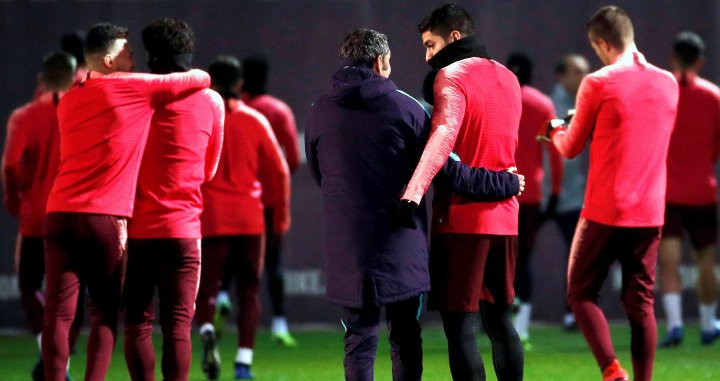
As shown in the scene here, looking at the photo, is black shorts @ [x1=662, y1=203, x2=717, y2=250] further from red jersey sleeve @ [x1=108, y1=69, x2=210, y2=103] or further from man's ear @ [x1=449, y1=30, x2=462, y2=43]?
red jersey sleeve @ [x1=108, y1=69, x2=210, y2=103]

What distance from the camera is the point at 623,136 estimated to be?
684cm

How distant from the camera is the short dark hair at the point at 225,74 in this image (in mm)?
8555

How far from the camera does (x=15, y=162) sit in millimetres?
8734

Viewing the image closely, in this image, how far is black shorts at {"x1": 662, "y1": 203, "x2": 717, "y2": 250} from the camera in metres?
10.2

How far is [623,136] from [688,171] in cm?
351

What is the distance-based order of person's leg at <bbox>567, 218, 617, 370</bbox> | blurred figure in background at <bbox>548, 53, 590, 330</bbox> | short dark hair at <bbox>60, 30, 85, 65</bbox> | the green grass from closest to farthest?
person's leg at <bbox>567, 218, 617, 370</bbox> < the green grass < short dark hair at <bbox>60, 30, 85, 65</bbox> < blurred figure in background at <bbox>548, 53, 590, 330</bbox>

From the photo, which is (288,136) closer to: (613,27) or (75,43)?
(75,43)

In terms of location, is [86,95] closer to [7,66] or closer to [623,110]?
[623,110]

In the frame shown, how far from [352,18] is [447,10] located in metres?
6.05

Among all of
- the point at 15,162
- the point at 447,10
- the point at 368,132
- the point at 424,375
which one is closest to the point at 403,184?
the point at 368,132

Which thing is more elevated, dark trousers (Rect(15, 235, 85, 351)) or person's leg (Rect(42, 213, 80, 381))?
person's leg (Rect(42, 213, 80, 381))

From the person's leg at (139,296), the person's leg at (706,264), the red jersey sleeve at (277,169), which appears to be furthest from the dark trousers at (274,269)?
the person's leg at (139,296)

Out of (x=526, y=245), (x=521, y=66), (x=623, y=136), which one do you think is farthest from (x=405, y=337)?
(x=521, y=66)

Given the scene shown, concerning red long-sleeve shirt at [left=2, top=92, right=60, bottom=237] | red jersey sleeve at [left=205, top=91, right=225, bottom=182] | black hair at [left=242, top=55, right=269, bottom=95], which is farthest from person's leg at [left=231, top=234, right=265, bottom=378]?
black hair at [left=242, top=55, right=269, bottom=95]
